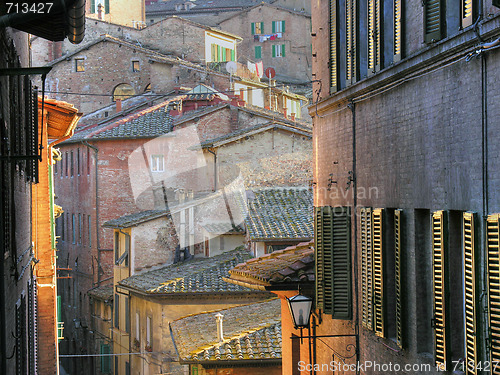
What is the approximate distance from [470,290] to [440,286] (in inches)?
31.1

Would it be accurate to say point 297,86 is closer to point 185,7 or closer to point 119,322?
point 185,7

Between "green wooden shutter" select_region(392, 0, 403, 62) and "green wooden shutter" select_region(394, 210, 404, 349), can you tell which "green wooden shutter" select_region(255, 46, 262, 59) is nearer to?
"green wooden shutter" select_region(392, 0, 403, 62)

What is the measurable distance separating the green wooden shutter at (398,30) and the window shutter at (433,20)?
826 mm

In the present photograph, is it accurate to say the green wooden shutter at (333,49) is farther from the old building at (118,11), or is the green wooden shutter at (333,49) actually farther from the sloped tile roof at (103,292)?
the old building at (118,11)

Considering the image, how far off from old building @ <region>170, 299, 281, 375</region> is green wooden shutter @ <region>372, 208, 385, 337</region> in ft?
22.7

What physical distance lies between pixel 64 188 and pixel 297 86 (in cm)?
1818

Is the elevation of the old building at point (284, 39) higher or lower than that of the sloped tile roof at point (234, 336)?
higher

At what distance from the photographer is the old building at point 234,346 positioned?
1602 centimetres

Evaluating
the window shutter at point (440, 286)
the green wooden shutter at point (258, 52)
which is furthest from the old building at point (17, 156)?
the green wooden shutter at point (258, 52)

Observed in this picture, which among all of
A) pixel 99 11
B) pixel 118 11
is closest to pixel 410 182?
pixel 99 11

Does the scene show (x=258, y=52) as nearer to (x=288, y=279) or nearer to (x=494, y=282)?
(x=288, y=279)

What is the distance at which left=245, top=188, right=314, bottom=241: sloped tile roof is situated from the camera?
74.4ft

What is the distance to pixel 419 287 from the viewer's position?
8234 millimetres

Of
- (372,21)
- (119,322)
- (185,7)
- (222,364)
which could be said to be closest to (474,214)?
(372,21)
